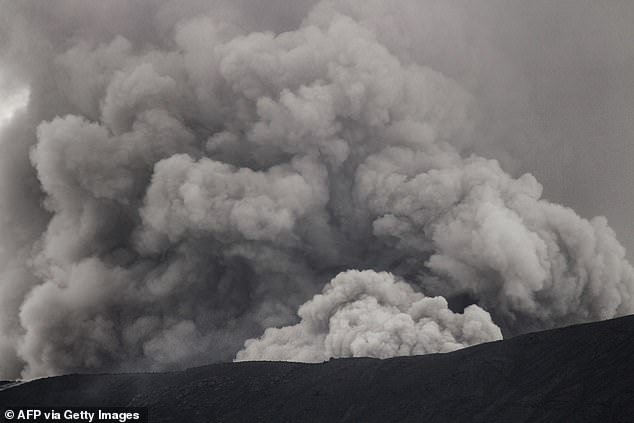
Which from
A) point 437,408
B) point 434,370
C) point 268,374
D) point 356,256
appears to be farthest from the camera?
point 356,256

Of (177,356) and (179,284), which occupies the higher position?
(179,284)

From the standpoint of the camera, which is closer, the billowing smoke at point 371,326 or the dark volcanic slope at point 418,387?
the dark volcanic slope at point 418,387

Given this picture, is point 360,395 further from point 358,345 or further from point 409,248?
point 409,248

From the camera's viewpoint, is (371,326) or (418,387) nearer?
(418,387)

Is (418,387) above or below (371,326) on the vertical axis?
below

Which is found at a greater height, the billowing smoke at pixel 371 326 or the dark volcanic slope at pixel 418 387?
the billowing smoke at pixel 371 326

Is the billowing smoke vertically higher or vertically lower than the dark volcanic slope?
higher

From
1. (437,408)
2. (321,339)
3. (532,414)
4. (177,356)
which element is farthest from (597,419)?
(177,356)

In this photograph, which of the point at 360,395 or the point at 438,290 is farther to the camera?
the point at 438,290
